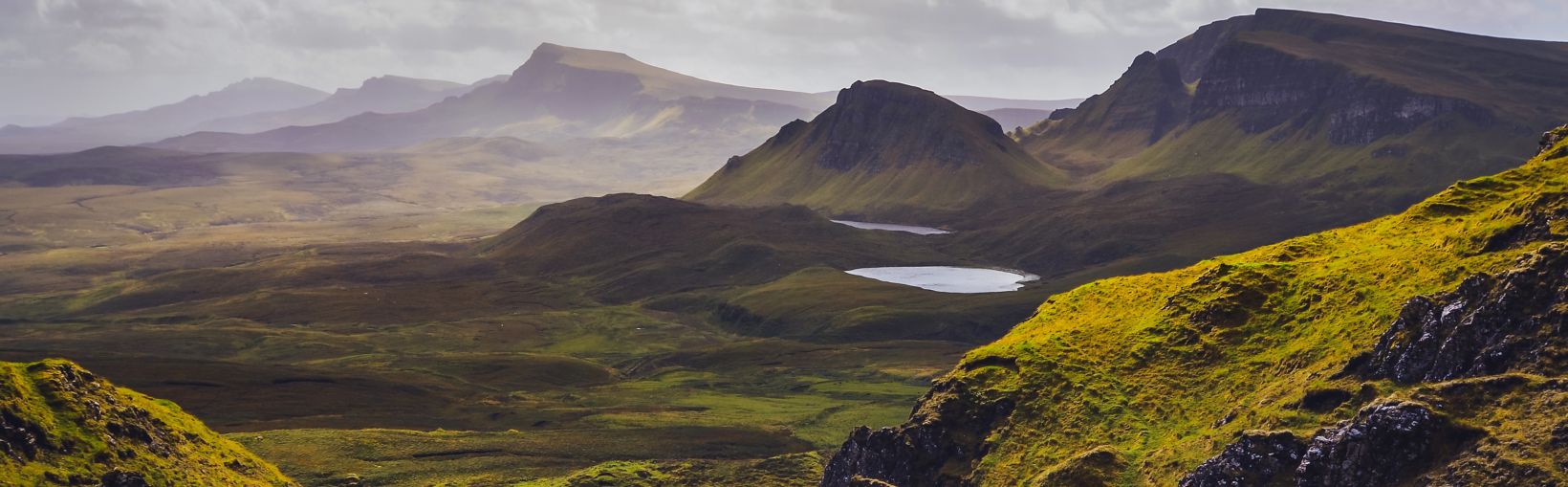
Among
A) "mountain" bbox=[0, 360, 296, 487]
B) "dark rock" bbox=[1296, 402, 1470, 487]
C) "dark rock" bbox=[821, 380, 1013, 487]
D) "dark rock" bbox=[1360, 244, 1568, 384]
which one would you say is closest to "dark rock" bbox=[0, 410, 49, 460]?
"mountain" bbox=[0, 360, 296, 487]

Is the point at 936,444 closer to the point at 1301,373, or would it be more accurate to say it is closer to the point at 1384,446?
the point at 1301,373

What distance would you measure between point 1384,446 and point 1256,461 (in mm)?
5761

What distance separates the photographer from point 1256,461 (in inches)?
2334

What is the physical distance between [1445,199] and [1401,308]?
54.7ft

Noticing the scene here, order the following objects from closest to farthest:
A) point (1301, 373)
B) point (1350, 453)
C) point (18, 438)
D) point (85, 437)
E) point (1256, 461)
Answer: point (1350, 453)
point (1256, 461)
point (1301, 373)
point (18, 438)
point (85, 437)

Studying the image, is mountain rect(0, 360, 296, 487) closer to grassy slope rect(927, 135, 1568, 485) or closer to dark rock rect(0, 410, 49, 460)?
dark rock rect(0, 410, 49, 460)

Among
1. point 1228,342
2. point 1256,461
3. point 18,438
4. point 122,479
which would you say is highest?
point 1228,342

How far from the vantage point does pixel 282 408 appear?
180m

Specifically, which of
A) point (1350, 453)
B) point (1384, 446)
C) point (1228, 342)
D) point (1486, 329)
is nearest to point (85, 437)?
point (1228, 342)

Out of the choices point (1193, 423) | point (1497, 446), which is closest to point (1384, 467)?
point (1497, 446)

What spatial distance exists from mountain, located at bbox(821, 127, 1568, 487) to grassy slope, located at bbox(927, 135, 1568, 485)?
0.14m

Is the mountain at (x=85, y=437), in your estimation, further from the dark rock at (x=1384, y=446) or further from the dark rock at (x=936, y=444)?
the dark rock at (x=1384, y=446)

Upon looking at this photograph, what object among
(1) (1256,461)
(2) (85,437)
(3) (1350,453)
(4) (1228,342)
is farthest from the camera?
(4) (1228,342)

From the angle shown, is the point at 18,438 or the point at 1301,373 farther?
the point at 18,438
